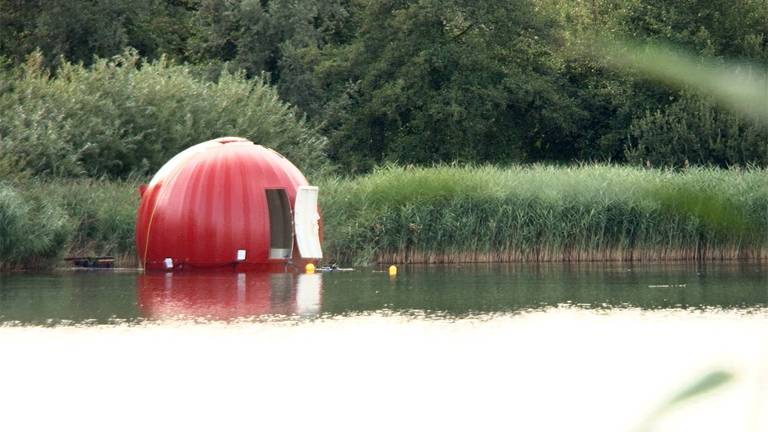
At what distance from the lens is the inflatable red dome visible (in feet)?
A: 76.8

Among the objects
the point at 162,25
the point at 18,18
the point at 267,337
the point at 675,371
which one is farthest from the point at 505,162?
the point at 675,371

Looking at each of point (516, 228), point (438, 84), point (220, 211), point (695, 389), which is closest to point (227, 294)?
point (220, 211)

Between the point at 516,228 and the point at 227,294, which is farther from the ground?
the point at 516,228

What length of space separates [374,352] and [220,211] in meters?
11.7

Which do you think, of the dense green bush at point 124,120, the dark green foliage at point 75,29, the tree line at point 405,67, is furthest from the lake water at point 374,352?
the dark green foliage at point 75,29

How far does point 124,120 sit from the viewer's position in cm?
3053

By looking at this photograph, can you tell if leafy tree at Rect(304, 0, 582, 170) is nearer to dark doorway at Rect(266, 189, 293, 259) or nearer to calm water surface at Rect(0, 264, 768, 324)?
dark doorway at Rect(266, 189, 293, 259)

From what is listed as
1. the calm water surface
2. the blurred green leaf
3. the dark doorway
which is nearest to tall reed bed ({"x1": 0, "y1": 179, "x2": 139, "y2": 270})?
the calm water surface

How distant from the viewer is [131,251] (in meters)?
26.5

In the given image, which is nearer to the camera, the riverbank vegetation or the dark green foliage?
the riverbank vegetation

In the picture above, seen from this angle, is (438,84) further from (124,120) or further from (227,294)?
(227,294)

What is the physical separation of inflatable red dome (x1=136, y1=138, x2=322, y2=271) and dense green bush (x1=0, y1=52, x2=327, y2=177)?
458 cm

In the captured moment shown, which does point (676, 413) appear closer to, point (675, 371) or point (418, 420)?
point (418, 420)

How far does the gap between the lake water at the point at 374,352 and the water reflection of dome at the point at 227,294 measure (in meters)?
0.06
